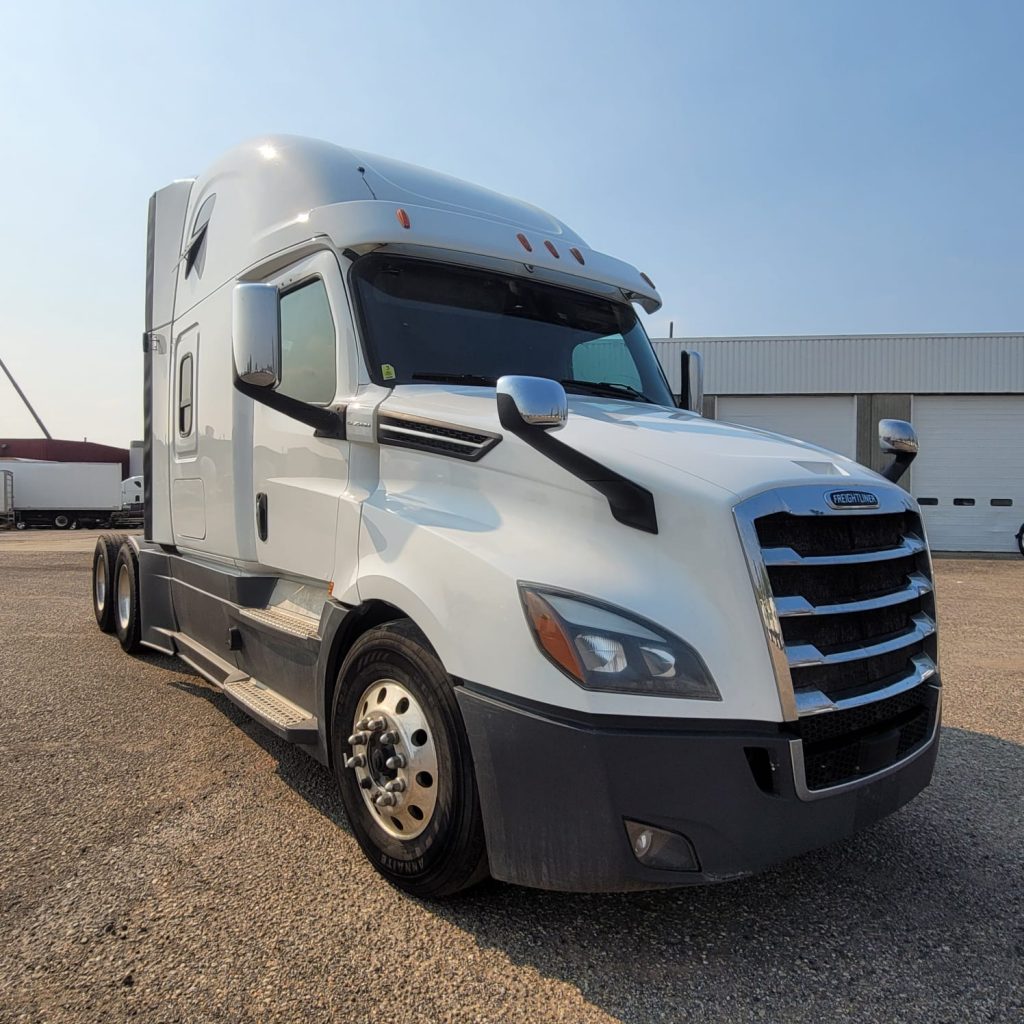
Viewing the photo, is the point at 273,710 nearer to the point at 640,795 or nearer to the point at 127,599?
the point at 640,795

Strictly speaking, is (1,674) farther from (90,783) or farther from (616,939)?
(616,939)

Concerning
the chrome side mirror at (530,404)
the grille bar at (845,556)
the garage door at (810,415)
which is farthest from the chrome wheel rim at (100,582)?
the garage door at (810,415)

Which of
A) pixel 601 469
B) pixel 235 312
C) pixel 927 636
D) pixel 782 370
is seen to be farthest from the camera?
pixel 782 370

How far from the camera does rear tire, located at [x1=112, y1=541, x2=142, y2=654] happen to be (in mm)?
6629

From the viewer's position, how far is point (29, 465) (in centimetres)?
3597

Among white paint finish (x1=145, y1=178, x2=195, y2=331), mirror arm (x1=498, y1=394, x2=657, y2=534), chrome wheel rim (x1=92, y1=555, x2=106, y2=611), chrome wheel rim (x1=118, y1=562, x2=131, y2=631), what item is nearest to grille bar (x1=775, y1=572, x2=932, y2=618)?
mirror arm (x1=498, y1=394, x2=657, y2=534)

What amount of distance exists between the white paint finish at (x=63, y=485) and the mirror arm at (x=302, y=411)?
37.0 m

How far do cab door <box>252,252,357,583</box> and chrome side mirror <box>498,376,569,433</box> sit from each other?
103 centimetres

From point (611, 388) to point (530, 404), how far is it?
1576 mm

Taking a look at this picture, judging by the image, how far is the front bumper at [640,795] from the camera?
2.29m

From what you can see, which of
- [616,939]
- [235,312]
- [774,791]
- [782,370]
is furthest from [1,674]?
[782,370]

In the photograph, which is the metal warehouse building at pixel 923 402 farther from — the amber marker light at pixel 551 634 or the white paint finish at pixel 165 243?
the amber marker light at pixel 551 634

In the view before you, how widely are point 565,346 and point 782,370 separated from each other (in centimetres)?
2024

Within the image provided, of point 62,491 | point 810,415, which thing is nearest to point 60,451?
point 62,491
